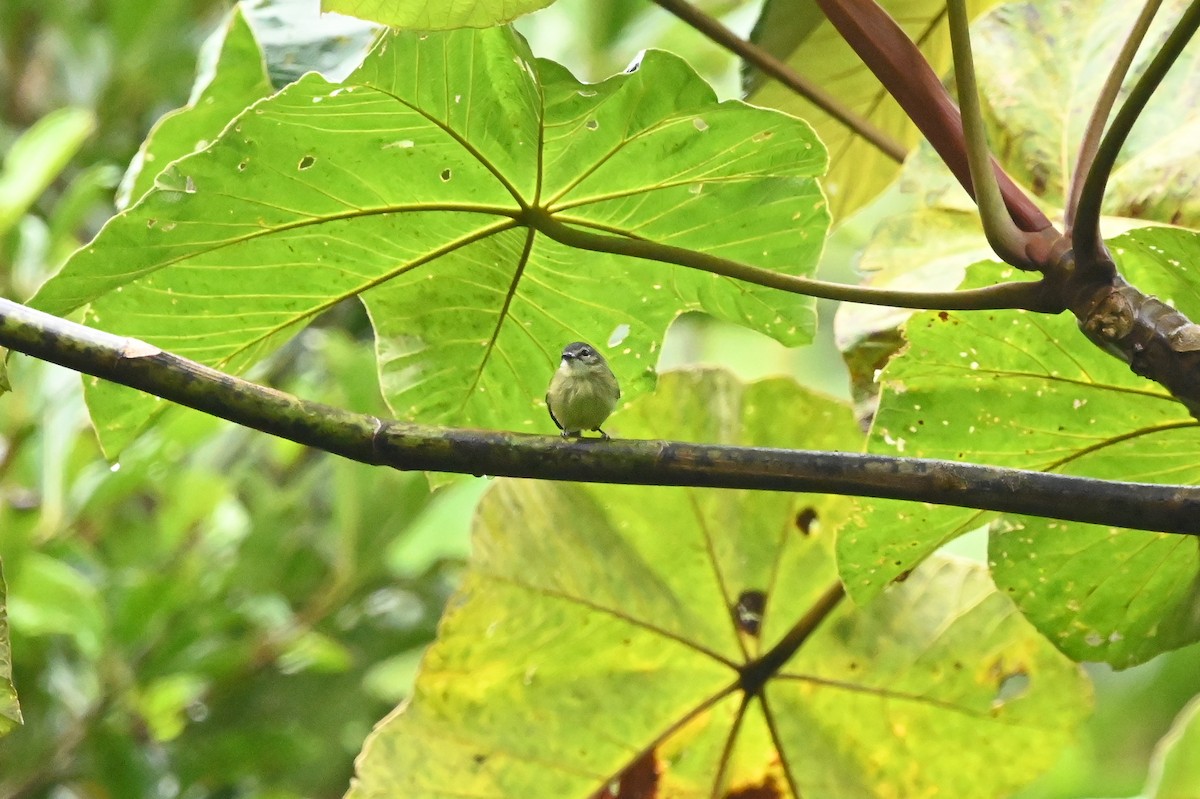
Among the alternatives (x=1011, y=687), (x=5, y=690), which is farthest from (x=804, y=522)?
(x=5, y=690)

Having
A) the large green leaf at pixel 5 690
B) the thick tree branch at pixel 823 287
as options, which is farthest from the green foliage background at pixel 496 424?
the thick tree branch at pixel 823 287

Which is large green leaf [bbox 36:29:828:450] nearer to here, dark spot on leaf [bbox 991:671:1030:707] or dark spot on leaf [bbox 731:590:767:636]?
dark spot on leaf [bbox 731:590:767:636]

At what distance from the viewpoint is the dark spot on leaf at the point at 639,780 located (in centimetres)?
123

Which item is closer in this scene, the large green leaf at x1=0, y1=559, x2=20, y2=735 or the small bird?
the large green leaf at x1=0, y1=559, x2=20, y2=735

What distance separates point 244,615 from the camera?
1759 mm

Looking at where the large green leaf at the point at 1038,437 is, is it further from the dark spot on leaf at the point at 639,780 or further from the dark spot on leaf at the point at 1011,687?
the dark spot on leaf at the point at 639,780

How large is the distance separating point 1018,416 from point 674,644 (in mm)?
444

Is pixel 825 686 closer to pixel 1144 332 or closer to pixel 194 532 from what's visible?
pixel 1144 332

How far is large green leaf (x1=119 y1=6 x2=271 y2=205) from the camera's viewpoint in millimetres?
1138

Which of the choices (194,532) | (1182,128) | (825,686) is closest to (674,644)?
(825,686)

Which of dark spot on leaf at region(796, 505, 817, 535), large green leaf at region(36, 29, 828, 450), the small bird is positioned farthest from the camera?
dark spot on leaf at region(796, 505, 817, 535)

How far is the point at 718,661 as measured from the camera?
1.23m

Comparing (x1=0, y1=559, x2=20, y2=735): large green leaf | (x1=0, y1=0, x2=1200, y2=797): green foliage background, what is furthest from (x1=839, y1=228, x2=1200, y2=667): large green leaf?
(x1=0, y1=559, x2=20, y2=735): large green leaf

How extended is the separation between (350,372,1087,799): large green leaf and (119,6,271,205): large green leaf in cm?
45
